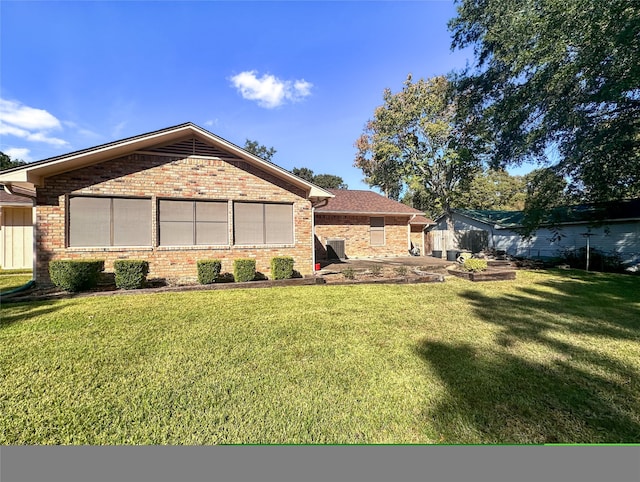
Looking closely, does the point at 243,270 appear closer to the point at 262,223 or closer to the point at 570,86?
the point at 262,223

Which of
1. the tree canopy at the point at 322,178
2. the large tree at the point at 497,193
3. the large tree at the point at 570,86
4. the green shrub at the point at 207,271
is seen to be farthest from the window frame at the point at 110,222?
the tree canopy at the point at 322,178

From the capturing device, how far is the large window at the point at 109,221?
8.34 m

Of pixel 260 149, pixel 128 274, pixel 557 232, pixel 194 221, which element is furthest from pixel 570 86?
pixel 260 149

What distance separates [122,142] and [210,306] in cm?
584

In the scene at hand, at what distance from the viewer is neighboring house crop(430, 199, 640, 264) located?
553 inches

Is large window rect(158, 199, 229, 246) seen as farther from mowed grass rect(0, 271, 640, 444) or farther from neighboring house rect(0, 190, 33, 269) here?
neighboring house rect(0, 190, 33, 269)

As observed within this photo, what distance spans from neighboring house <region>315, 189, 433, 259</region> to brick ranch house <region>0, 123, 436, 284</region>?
604 centimetres

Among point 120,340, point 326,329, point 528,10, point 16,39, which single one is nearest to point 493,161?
point 528,10

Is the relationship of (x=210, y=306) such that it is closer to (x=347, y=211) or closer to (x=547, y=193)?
(x=347, y=211)

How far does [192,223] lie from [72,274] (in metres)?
3.37

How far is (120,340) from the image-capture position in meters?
4.17

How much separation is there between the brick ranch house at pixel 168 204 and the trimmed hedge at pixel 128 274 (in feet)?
3.61

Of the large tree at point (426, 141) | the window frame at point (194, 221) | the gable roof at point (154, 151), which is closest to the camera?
the gable roof at point (154, 151)

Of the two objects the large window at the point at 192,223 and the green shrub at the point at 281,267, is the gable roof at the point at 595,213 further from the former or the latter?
the large window at the point at 192,223
